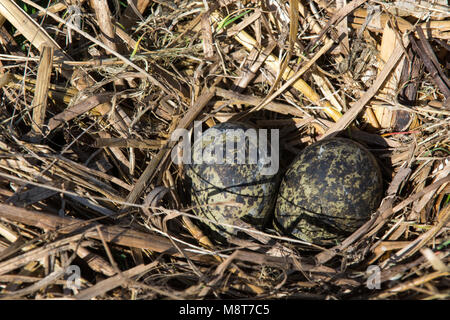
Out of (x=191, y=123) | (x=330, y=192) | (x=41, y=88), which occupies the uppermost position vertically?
(x=41, y=88)

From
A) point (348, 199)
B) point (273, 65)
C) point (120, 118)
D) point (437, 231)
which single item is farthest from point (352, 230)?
point (120, 118)

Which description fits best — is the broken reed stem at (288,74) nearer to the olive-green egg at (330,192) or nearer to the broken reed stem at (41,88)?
the olive-green egg at (330,192)

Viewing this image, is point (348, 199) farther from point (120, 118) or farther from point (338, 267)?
point (120, 118)

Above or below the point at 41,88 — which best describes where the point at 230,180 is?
below

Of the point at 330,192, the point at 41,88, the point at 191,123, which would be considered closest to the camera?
the point at 330,192

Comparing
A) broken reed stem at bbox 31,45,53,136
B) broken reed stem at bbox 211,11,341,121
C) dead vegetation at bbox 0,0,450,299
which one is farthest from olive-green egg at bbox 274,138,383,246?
broken reed stem at bbox 31,45,53,136

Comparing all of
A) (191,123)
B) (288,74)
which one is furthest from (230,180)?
(288,74)

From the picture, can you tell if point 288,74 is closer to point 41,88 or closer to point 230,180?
point 230,180

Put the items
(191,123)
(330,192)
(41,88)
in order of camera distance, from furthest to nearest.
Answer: (191,123), (41,88), (330,192)

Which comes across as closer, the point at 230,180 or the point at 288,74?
the point at 230,180
